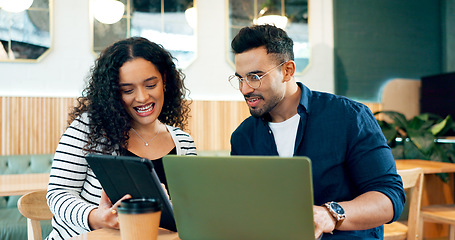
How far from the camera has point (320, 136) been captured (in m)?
1.43

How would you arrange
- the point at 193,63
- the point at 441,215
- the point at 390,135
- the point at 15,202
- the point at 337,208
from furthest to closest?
the point at 193,63
the point at 390,135
the point at 15,202
the point at 441,215
the point at 337,208

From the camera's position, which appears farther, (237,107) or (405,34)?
(405,34)

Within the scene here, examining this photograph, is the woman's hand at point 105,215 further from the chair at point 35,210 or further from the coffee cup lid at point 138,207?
the chair at point 35,210

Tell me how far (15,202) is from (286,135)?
2.80m

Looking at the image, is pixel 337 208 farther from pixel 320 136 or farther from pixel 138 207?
pixel 138 207

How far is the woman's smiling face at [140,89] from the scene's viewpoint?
59.6 inches

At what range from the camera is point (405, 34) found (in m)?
5.33

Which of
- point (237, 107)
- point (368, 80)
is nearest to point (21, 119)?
point (237, 107)

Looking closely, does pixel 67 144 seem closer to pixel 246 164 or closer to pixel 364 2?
pixel 246 164

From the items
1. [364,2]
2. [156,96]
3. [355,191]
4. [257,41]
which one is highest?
[364,2]

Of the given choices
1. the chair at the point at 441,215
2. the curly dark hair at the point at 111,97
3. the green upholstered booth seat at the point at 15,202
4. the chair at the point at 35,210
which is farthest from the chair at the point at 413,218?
the green upholstered booth seat at the point at 15,202

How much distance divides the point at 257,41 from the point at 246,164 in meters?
0.84

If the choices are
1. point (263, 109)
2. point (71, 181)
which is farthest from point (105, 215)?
point (263, 109)

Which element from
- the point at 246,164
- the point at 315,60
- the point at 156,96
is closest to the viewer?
the point at 246,164
